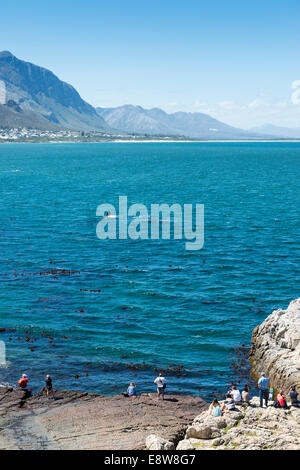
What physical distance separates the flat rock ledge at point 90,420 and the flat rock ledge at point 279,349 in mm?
7093

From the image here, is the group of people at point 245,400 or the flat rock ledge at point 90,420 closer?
the flat rock ledge at point 90,420

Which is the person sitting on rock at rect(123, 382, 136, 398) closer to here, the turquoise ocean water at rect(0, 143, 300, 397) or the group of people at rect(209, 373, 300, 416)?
the turquoise ocean water at rect(0, 143, 300, 397)

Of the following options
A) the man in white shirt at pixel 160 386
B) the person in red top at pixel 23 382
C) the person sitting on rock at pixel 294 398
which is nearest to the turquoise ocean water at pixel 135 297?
the person in red top at pixel 23 382

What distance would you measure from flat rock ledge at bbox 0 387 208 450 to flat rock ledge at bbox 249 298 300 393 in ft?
23.3

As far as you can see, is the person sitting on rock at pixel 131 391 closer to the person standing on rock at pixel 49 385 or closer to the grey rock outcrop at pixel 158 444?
the person standing on rock at pixel 49 385

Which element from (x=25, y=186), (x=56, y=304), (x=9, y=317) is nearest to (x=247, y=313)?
(x=56, y=304)

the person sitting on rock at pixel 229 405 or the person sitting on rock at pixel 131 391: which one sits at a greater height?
the person sitting on rock at pixel 229 405

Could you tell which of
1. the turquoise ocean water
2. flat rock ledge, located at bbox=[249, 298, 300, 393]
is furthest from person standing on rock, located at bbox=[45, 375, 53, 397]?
flat rock ledge, located at bbox=[249, 298, 300, 393]

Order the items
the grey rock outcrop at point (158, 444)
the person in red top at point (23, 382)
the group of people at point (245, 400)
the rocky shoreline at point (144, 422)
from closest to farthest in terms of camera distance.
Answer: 1. the grey rock outcrop at point (158, 444)
2. the rocky shoreline at point (144, 422)
3. the group of people at point (245, 400)
4. the person in red top at point (23, 382)

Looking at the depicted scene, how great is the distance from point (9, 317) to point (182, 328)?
18271mm

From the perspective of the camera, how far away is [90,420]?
3409cm

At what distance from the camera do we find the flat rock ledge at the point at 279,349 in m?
40.3

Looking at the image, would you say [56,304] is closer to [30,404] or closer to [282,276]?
[30,404]

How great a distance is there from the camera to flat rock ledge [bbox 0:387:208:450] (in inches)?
1220
